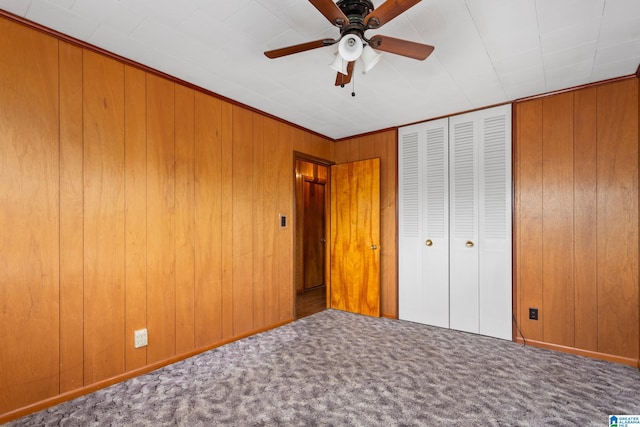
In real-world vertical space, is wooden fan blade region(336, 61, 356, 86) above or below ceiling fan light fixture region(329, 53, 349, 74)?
above

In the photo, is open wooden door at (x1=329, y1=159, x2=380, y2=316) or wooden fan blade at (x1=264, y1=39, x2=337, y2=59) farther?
open wooden door at (x1=329, y1=159, x2=380, y2=316)

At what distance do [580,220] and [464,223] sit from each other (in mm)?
1039

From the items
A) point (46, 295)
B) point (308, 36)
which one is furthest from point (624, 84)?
point (46, 295)

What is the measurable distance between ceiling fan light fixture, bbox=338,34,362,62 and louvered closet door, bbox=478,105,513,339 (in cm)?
236

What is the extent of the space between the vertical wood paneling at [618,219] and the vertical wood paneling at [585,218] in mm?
42

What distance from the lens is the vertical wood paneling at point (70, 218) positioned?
2191mm

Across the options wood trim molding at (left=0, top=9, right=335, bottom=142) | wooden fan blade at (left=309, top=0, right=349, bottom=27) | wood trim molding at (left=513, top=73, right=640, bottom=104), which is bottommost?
wooden fan blade at (left=309, top=0, right=349, bottom=27)

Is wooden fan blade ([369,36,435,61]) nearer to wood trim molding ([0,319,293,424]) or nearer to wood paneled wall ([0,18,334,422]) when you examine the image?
wood paneled wall ([0,18,334,422])

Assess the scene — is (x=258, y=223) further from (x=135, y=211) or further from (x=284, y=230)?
(x=135, y=211)

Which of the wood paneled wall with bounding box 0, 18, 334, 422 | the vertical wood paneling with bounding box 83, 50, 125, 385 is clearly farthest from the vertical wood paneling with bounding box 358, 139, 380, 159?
the vertical wood paneling with bounding box 83, 50, 125, 385

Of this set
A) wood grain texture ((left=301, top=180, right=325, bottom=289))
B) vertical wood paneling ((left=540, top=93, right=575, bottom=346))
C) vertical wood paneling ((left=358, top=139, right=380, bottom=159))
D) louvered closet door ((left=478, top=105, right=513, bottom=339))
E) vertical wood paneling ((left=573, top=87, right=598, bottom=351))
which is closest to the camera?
vertical wood paneling ((left=573, top=87, right=598, bottom=351))

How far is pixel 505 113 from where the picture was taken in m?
3.38

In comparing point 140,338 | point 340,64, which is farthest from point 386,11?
point 140,338

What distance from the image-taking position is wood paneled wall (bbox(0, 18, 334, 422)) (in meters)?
2.03
